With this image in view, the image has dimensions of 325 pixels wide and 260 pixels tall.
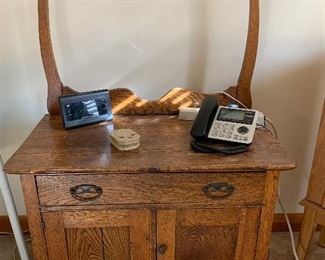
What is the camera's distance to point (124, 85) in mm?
1414

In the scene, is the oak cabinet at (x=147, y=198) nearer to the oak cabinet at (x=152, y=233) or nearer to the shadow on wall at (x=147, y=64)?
the oak cabinet at (x=152, y=233)

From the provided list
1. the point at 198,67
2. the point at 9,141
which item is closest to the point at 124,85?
the point at 198,67

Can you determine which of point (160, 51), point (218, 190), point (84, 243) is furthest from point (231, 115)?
point (84, 243)

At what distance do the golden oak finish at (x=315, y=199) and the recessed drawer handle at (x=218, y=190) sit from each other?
485 millimetres

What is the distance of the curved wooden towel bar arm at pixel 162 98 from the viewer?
3.88ft

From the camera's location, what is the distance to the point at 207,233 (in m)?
1.04

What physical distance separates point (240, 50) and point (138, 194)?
75cm

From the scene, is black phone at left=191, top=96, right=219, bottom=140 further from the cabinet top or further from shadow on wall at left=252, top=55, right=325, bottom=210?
shadow on wall at left=252, top=55, right=325, bottom=210

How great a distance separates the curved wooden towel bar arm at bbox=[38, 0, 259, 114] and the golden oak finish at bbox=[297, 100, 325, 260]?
0.99ft

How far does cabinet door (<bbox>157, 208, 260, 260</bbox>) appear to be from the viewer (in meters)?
1.01

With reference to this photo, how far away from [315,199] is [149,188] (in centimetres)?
73

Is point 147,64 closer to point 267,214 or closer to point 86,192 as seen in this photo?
point 86,192

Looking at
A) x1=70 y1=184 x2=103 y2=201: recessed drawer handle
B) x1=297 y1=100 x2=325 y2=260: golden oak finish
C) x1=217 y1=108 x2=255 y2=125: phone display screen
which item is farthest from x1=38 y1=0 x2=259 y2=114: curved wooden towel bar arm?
x1=70 y1=184 x2=103 y2=201: recessed drawer handle

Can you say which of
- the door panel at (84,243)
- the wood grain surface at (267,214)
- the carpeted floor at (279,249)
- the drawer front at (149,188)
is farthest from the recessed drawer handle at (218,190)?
the carpeted floor at (279,249)
